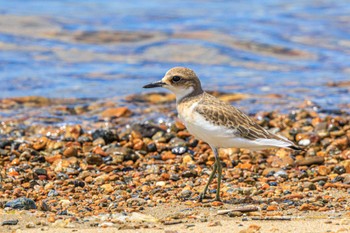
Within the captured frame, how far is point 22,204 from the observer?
6598mm

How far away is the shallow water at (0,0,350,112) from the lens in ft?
43.4

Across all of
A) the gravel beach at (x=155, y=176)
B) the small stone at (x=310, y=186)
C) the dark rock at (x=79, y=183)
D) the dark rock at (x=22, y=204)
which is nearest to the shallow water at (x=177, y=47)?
the gravel beach at (x=155, y=176)

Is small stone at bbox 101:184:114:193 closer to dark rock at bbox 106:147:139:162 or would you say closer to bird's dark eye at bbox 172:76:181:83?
dark rock at bbox 106:147:139:162

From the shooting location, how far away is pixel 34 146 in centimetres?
917

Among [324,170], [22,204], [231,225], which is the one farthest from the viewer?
[324,170]

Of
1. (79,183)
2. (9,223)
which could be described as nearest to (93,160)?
(79,183)

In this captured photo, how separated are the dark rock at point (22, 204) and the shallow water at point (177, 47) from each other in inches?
217

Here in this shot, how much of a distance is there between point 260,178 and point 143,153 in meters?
1.61

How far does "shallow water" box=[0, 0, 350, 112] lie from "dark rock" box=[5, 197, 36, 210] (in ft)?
18.1

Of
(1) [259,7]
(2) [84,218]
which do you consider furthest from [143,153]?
→ (1) [259,7]

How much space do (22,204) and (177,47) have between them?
1037 centimetres

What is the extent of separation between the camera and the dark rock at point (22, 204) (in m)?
6.58

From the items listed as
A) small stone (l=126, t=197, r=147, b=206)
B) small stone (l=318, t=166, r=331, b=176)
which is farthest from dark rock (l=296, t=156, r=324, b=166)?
small stone (l=126, t=197, r=147, b=206)

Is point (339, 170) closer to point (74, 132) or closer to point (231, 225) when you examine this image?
point (231, 225)
